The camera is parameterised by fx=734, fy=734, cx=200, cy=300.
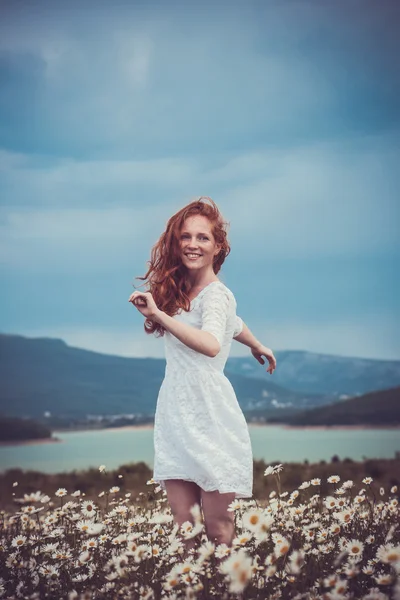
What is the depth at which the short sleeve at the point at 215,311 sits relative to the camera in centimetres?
309

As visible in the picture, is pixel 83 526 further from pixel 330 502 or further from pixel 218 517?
pixel 330 502

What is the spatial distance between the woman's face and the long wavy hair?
3 centimetres

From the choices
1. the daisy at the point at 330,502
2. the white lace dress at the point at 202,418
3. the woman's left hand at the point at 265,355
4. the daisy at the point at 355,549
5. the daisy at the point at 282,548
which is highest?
the woman's left hand at the point at 265,355

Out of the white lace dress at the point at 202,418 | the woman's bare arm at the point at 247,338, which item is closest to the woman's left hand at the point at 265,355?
the woman's bare arm at the point at 247,338

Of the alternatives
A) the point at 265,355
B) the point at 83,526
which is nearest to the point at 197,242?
the point at 265,355

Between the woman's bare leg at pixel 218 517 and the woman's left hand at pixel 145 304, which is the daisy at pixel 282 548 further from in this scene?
the woman's left hand at pixel 145 304

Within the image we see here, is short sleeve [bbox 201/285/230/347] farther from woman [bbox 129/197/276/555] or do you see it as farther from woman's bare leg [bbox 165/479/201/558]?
woman's bare leg [bbox 165/479/201/558]

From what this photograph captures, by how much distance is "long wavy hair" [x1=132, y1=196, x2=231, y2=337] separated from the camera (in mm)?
3326

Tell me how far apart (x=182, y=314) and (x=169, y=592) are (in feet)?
3.79

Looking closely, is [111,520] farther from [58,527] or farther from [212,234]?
[212,234]

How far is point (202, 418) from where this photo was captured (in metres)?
3.15

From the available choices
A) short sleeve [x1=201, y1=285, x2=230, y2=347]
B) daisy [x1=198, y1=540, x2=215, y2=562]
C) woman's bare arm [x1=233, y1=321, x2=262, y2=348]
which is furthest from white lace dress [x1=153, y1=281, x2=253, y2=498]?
daisy [x1=198, y1=540, x2=215, y2=562]

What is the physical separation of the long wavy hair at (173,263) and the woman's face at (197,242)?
3 centimetres

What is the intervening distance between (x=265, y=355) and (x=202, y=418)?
71cm
